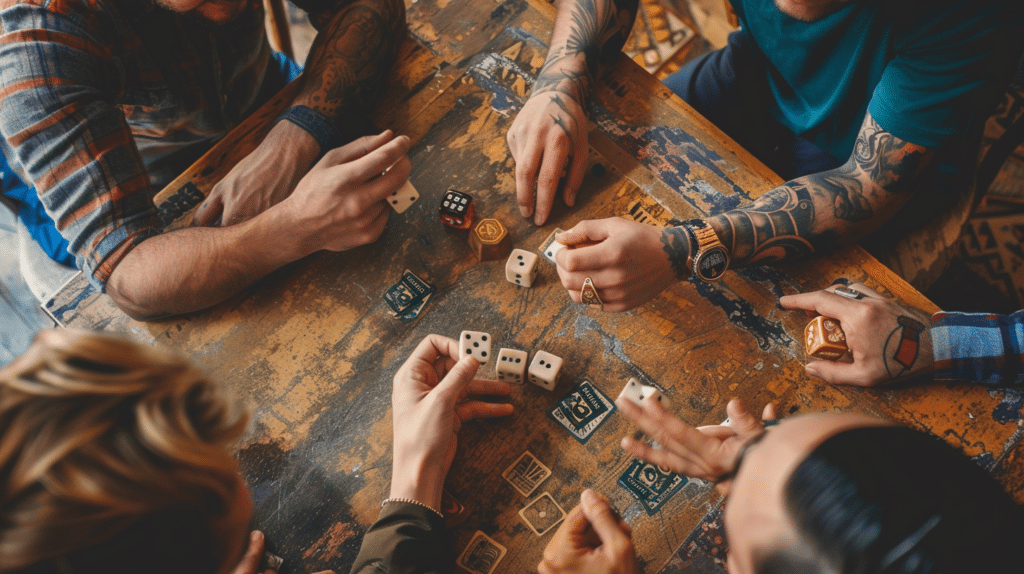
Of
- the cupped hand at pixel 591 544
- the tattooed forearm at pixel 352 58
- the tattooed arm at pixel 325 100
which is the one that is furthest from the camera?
the tattooed forearm at pixel 352 58

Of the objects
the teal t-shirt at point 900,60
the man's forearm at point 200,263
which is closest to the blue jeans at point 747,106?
the teal t-shirt at point 900,60

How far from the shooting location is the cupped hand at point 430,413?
1.50 meters

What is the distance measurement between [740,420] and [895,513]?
613 millimetres

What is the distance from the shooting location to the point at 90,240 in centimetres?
173

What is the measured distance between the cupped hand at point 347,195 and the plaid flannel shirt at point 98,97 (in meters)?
0.51

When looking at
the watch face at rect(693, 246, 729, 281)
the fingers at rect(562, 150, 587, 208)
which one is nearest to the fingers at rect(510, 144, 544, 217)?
the fingers at rect(562, 150, 587, 208)

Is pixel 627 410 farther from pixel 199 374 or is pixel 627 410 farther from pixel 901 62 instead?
pixel 901 62

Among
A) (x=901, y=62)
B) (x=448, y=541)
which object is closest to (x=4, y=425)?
(x=448, y=541)

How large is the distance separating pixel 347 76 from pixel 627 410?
1608mm

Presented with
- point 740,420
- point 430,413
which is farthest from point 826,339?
point 430,413

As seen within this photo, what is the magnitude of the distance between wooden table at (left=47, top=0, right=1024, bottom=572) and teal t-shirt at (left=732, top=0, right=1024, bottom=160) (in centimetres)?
40

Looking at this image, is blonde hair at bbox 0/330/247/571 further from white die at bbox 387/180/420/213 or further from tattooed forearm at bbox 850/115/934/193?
tattooed forearm at bbox 850/115/934/193

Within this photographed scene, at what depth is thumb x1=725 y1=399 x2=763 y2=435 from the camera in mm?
1468

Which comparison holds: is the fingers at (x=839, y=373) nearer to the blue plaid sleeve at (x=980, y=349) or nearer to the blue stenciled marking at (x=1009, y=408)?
the blue plaid sleeve at (x=980, y=349)
